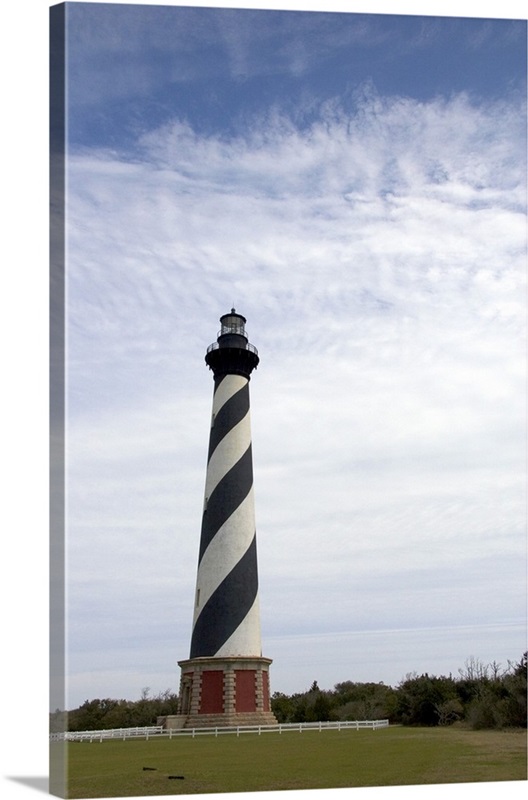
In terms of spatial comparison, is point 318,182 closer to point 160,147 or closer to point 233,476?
point 160,147

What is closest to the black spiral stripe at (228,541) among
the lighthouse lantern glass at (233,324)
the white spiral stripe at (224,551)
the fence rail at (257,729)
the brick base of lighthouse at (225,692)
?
the white spiral stripe at (224,551)

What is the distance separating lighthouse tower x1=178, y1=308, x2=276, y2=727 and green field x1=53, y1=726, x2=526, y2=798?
119 inches

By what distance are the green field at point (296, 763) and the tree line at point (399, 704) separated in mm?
571

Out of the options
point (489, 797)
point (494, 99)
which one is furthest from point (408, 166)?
point (489, 797)

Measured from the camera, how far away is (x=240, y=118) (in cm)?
1106

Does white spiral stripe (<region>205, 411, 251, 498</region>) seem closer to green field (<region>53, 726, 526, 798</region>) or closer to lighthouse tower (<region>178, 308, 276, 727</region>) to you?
lighthouse tower (<region>178, 308, 276, 727</region>)

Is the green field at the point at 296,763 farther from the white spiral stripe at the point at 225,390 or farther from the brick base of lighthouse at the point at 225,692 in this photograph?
the white spiral stripe at the point at 225,390

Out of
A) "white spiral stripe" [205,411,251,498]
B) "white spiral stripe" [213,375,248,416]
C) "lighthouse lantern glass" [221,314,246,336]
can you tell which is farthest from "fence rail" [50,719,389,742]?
"lighthouse lantern glass" [221,314,246,336]

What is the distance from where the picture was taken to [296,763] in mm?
10172

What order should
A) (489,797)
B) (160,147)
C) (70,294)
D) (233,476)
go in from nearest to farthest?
(489,797)
(70,294)
(160,147)
(233,476)

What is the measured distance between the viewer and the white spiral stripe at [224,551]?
53.7ft

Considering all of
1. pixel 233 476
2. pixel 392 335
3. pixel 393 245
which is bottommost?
pixel 233 476

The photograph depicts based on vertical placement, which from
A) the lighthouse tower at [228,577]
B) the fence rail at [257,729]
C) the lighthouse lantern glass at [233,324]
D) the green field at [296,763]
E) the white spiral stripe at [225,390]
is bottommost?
the fence rail at [257,729]

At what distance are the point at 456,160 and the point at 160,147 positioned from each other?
3.56 metres
